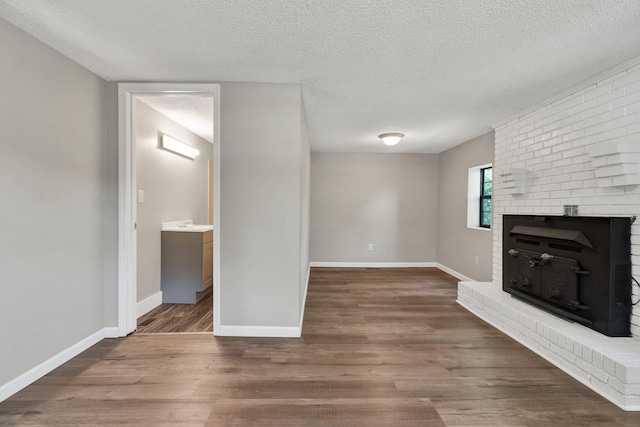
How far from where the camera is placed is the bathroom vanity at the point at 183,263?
3.24 meters

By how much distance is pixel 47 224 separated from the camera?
1.90 meters

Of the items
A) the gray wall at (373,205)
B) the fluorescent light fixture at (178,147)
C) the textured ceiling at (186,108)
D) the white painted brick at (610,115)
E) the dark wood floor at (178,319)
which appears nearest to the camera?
the white painted brick at (610,115)

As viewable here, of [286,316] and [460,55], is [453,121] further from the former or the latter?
[286,316]

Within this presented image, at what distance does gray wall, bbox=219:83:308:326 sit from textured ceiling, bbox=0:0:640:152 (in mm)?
218

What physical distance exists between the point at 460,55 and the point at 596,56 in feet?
3.11

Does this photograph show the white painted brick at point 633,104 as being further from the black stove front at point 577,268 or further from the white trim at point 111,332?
the white trim at point 111,332

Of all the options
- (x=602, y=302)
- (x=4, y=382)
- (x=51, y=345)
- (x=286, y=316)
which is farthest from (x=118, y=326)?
(x=602, y=302)

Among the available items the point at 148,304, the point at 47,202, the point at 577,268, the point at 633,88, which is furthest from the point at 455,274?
the point at 47,202

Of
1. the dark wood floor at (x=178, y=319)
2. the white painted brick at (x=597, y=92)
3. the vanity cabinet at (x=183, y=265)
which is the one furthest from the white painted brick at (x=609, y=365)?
the vanity cabinet at (x=183, y=265)

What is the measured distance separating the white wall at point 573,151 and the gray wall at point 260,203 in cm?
243

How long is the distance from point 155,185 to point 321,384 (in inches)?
105

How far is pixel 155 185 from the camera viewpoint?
3.08 metres

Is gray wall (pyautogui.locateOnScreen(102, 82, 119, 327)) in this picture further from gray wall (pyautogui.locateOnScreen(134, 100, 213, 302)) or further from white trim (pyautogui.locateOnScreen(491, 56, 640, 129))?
white trim (pyautogui.locateOnScreen(491, 56, 640, 129))

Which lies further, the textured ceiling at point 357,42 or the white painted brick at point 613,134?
the white painted brick at point 613,134
